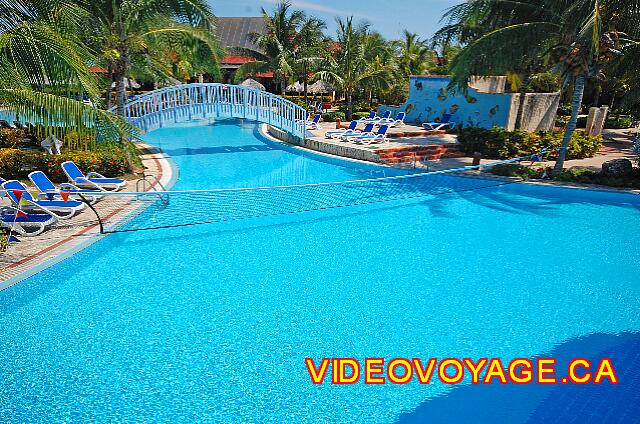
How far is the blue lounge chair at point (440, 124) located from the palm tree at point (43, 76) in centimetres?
1778

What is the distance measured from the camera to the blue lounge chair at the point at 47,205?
8837 millimetres

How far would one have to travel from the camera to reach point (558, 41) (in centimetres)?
1427

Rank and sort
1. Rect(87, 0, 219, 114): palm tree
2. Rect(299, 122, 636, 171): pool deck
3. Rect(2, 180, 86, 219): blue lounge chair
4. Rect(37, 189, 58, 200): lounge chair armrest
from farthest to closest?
Rect(299, 122, 636, 171): pool deck < Rect(87, 0, 219, 114): palm tree < Rect(37, 189, 58, 200): lounge chair armrest < Rect(2, 180, 86, 219): blue lounge chair

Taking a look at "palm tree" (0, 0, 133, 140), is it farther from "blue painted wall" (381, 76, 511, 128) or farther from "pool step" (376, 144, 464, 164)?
"blue painted wall" (381, 76, 511, 128)

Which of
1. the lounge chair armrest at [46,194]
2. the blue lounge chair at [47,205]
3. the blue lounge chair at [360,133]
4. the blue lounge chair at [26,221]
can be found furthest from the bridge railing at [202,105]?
the blue lounge chair at [26,221]

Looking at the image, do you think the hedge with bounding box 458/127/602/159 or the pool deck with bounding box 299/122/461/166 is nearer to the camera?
the pool deck with bounding box 299/122/461/166

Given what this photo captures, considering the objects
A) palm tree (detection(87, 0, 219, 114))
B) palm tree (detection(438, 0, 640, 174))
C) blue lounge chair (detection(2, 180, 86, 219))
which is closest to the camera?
blue lounge chair (detection(2, 180, 86, 219))

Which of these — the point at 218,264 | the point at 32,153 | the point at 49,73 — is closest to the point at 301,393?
the point at 218,264

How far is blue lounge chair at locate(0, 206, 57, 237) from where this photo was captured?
8469mm

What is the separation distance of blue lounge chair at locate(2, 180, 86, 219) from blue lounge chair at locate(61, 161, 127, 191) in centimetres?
137

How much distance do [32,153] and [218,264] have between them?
7432 millimetres

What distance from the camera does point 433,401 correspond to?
16.9ft

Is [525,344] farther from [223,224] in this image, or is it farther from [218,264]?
[223,224]

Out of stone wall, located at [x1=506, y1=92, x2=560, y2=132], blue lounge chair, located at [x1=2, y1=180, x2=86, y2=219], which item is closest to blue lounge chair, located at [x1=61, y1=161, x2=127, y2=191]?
blue lounge chair, located at [x1=2, y1=180, x2=86, y2=219]
